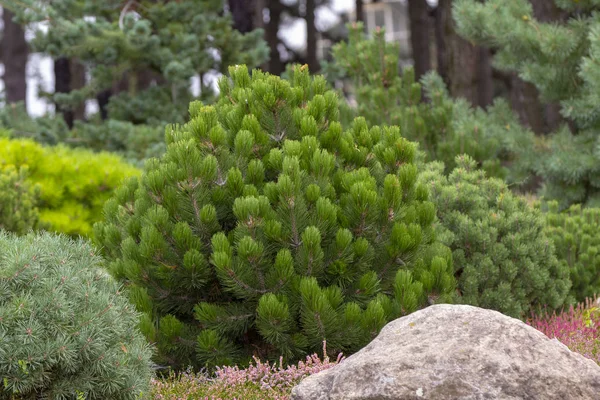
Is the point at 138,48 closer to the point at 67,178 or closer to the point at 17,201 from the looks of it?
the point at 67,178

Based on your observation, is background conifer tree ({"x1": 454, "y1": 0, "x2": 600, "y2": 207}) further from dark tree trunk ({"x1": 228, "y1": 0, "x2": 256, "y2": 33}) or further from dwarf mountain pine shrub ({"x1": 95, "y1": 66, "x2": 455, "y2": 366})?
dwarf mountain pine shrub ({"x1": 95, "y1": 66, "x2": 455, "y2": 366})

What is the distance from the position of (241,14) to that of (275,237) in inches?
373

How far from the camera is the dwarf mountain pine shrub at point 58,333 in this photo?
337 centimetres

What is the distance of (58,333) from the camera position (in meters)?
3.45

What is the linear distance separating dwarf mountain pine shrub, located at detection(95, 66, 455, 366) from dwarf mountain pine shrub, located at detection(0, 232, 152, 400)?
847 millimetres

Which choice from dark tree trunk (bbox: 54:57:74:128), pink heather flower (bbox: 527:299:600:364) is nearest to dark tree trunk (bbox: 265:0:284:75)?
dark tree trunk (bbox: 54:57:74:128)

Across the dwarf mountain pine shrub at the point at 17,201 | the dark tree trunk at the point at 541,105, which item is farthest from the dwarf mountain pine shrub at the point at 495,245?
the dark tree trunk at the point at 541,105

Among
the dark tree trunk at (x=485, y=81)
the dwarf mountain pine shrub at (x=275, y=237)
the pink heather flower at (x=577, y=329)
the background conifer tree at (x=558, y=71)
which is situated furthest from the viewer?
the dark tree trunk at (x=485, y=81)

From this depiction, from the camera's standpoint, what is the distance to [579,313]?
237 inches

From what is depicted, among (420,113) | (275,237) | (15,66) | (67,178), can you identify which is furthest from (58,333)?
(15,66)

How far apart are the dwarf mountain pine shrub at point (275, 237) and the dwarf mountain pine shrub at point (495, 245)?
0.82 m

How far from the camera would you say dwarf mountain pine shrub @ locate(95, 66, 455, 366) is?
446 centimetres

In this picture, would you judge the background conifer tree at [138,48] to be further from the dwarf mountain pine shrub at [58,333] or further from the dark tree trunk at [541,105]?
the dwarf mountain pine shrub at [58,333]

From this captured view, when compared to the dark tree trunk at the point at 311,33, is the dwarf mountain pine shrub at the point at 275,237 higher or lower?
lower
